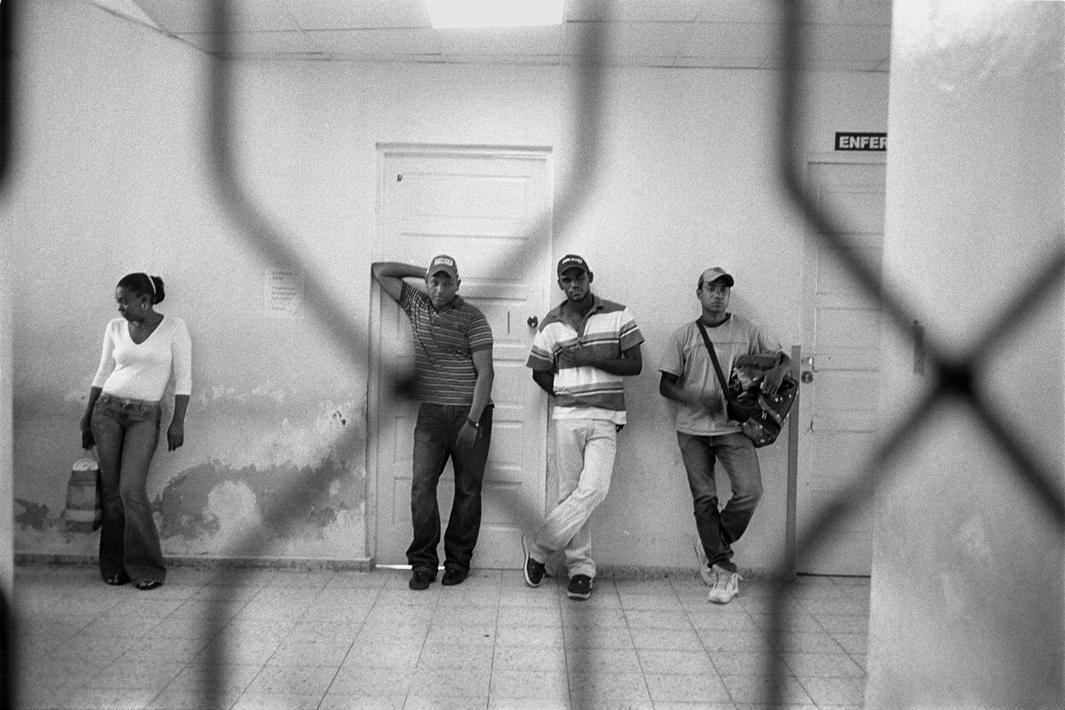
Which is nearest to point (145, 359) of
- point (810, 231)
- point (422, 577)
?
point (422, 577)

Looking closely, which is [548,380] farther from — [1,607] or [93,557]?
[93,557]

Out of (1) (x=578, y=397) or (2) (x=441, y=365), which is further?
(1) (x=578, y=397)

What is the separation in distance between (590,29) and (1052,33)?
307mm

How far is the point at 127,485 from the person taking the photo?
1.74 meters

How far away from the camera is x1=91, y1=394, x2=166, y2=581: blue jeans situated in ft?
5.40

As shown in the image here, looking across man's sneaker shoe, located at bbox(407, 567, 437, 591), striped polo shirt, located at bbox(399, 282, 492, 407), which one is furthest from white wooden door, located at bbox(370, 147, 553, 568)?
man's sneaker shoe, located at bbox(407, 567, 437, 591)

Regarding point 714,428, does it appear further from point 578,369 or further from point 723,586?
point 578,369

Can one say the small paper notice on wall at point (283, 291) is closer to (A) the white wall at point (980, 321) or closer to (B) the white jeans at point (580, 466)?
(B) the white jeans at point (580, 466)

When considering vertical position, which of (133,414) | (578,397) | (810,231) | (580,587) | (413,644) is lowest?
(413,644)

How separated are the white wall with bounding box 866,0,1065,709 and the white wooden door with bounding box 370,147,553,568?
0.28 metres

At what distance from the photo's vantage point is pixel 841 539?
2131 millimetres

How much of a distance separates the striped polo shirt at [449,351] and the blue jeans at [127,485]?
97cm

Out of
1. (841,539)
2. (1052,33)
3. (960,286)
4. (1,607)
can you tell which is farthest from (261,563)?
(1052,33)

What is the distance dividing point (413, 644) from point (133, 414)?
0.66 meters
